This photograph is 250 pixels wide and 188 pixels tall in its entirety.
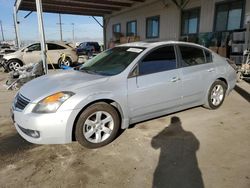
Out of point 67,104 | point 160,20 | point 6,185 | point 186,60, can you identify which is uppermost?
point 160,20

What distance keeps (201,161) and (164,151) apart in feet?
1.70

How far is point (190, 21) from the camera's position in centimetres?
1171

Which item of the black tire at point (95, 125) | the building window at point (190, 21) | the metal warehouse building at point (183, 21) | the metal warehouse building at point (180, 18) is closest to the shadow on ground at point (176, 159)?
the black tire at point (95, 125)

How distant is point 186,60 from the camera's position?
13.4ft

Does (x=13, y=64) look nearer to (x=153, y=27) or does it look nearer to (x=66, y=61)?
(x=66, y=61)

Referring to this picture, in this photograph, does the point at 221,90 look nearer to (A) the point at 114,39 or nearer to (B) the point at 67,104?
(B) the point at 67,104

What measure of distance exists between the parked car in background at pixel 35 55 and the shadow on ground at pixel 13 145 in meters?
8.38

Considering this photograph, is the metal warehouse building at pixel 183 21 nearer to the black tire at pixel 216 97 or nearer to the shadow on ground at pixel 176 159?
the black tire at pixel 216 97

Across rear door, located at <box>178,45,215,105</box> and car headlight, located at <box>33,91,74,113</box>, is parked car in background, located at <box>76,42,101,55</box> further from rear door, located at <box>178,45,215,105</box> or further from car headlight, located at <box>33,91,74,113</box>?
car headlight, located at <box>33,91,74,113</box>

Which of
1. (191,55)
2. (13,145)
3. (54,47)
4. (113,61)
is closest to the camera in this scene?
(13,145)

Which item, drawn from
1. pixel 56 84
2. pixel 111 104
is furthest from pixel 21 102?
pixel 111 104

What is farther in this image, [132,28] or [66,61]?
[132,28]

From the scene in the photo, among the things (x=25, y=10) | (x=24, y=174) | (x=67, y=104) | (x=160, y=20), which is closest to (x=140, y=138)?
(x=67, y=104)

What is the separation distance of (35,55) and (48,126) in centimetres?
963
